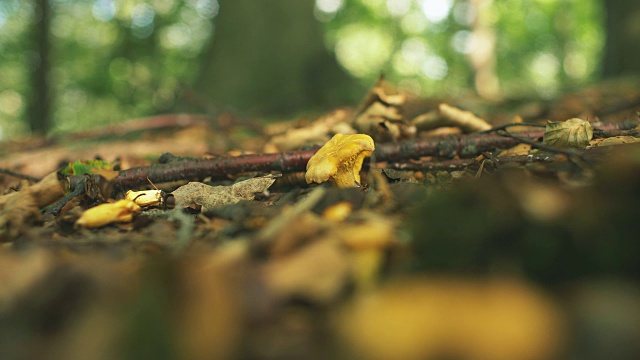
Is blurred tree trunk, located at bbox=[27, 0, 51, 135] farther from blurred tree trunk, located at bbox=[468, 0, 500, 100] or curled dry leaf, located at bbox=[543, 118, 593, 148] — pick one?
curled dry leaf, located at bbox=[543, 118, 593, 148]

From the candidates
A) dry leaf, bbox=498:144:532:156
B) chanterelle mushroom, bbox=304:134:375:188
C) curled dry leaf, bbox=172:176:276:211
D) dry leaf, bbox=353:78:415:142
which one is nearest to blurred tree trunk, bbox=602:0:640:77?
dry leaf, bbox=353:78:415:142

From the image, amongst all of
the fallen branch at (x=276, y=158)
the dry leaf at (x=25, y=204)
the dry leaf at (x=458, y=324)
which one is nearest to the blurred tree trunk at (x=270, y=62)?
the fallen branch at (x=276, y=158)

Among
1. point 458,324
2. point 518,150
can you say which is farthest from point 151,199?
point 518,150

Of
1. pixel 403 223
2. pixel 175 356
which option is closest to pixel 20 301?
pixel 175 356

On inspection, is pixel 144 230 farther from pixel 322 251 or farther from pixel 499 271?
pixel 499 271

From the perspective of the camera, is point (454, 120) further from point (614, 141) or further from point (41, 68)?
point (41, 68)
